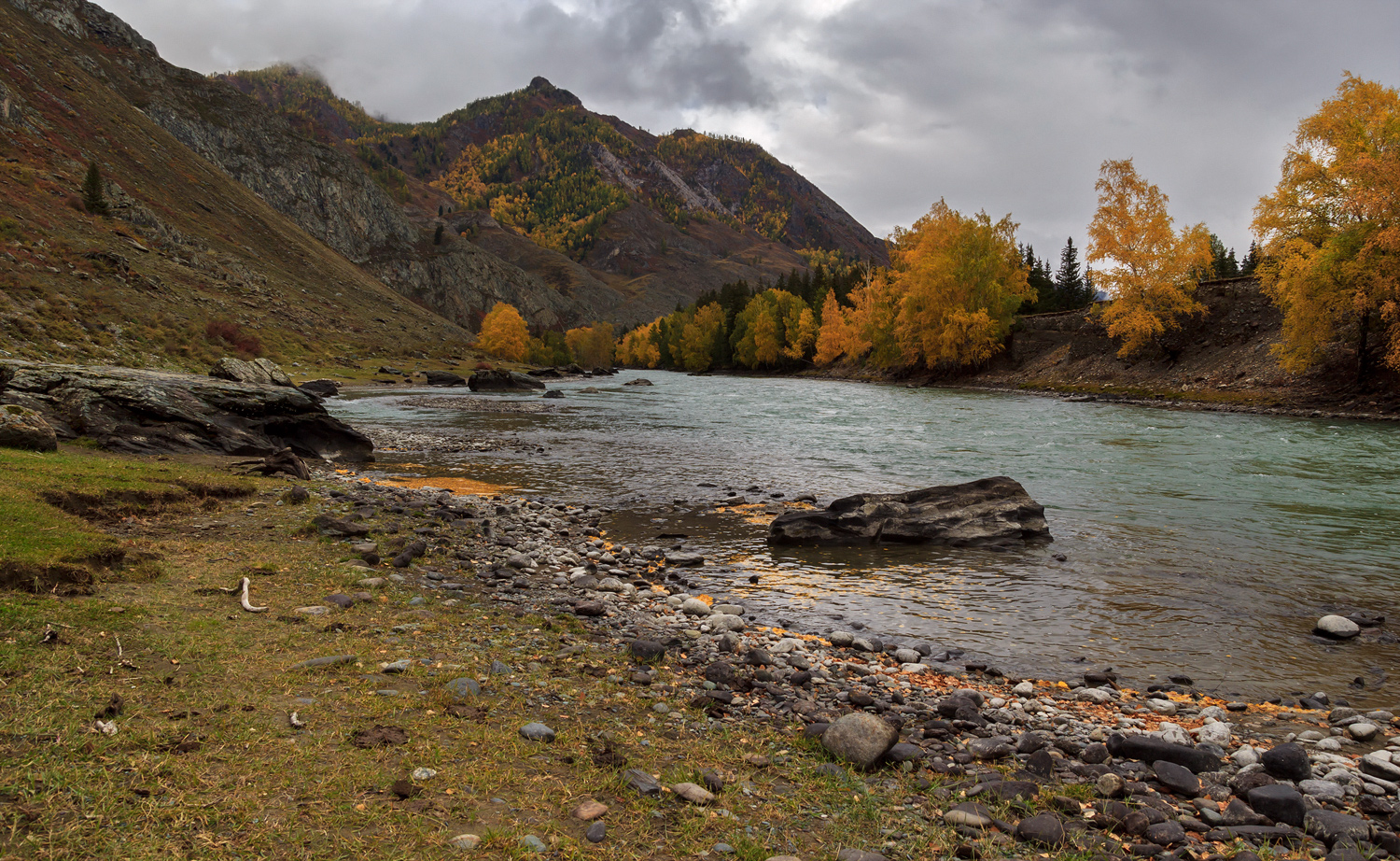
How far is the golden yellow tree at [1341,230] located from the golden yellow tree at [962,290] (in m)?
31.8

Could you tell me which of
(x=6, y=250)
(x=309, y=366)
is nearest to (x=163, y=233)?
(x=309, y=366)

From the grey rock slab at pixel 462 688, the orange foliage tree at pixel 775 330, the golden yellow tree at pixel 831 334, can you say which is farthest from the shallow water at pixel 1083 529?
the orange foliage tree at pixel 775 330

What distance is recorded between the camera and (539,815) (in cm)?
469

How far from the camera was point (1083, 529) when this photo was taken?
16.4 m

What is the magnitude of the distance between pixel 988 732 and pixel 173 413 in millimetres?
23724

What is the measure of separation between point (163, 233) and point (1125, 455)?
11814 centimetres

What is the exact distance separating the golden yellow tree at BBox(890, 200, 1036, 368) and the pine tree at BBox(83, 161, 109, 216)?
99682 millimetres

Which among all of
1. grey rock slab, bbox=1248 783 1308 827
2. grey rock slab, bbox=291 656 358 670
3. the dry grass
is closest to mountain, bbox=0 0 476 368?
the dry grass

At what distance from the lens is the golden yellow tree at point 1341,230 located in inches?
1529

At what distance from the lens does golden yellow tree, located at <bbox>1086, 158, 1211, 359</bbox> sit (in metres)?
60.9

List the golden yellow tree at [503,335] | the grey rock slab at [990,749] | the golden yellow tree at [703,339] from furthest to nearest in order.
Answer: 1. the golden yellow tree at [703,339]
2. the golden yellow tree at [503,335]
3. the grey rock slab at [990,749]

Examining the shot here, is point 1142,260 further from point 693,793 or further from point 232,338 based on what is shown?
point 232,338

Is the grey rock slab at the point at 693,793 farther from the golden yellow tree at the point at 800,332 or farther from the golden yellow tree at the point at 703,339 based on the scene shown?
the golden yellow tree at the point at 703,339

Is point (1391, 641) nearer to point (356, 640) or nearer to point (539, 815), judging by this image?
point (539, 815)
